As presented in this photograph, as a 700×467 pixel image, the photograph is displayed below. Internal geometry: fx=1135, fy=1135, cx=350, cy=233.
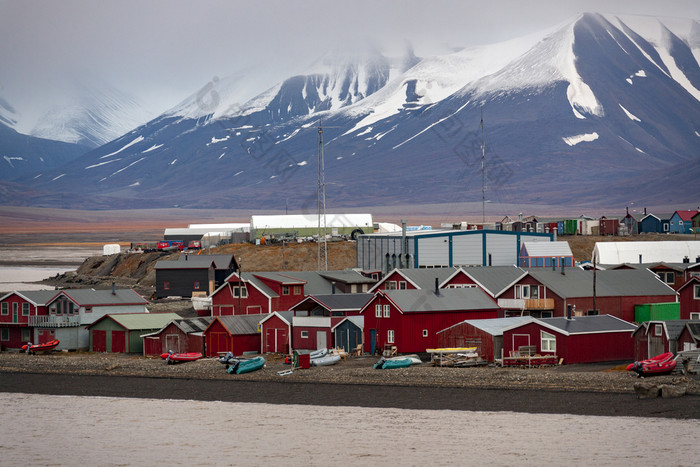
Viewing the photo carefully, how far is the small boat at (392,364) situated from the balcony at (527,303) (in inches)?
339

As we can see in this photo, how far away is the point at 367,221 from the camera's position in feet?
451

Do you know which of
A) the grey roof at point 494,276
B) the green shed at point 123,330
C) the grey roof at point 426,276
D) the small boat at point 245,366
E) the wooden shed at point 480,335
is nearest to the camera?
the wooden shed at point 480,335

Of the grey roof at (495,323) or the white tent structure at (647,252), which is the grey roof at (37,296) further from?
the white tent structure at (647,252)

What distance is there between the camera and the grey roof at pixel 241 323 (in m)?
57.1

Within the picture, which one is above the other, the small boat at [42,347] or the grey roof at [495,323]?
the grey roof at [495,323]

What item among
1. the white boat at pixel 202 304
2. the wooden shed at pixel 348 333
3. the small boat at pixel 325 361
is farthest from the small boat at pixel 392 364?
the white boat at pixel 202 304

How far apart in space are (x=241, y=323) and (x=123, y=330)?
6.78 meters

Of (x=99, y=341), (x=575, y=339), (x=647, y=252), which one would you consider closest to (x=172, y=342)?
(x=99, y=341)

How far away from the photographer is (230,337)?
5691 centimetres

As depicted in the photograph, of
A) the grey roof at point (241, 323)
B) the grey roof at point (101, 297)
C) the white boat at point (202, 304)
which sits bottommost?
the grey roof at point (241, 323)

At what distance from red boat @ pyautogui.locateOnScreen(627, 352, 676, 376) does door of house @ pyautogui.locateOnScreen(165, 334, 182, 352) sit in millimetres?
24160

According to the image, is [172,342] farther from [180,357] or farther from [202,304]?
[202,304]

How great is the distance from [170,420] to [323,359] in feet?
35.5

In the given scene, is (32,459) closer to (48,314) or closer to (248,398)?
(248,398)
